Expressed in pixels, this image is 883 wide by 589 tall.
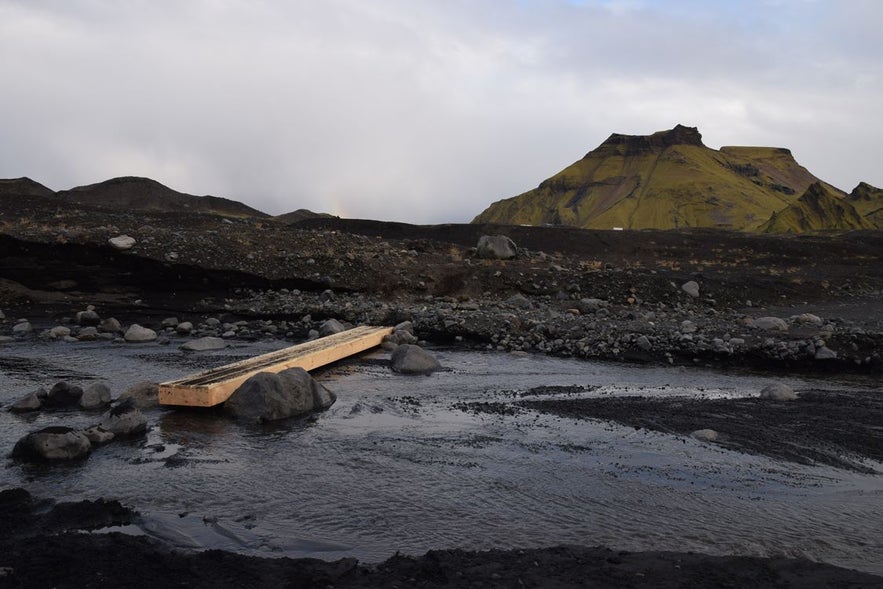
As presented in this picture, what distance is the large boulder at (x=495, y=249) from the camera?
2563 cm

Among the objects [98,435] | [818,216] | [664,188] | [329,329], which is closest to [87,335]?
[329,329]

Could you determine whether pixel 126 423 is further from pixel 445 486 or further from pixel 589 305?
pixel 589 305

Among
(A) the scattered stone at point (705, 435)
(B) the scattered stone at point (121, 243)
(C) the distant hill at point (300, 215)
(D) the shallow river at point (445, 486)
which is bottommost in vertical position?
(D) the shallow river at point (445, 486)

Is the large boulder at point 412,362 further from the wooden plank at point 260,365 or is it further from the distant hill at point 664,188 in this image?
the distant hill at point 664,188

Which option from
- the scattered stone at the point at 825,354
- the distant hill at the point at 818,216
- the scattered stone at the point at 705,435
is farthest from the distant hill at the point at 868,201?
the scattered stone at the point at 705,435

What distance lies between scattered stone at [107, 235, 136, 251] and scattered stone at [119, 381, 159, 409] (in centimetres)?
1318

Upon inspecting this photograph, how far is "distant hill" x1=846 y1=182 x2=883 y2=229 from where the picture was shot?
60000 millimetres

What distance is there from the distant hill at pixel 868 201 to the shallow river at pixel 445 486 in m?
61.5

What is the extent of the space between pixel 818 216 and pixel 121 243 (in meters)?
56.4

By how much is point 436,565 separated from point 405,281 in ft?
56.6

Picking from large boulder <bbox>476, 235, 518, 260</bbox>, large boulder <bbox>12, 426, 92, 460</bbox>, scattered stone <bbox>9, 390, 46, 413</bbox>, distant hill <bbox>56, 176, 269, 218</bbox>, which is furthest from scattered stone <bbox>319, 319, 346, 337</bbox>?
distant hill <bbox>56, 176, 269, 218</bbox>

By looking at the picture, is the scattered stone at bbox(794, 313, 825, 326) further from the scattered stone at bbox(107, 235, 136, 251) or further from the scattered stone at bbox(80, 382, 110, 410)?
the scattered stone at bbox(107, 235, 136, 251)

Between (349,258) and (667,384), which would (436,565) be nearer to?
(667,384)

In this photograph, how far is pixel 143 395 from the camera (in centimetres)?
928
